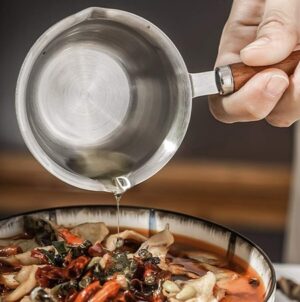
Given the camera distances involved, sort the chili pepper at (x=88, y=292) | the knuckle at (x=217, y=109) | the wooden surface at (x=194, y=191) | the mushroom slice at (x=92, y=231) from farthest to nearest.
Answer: the wooden surface at (x=194, y=191) → the knuckle at (x=217, y=109) → the mushroom slice at (x=92, y=231) → the chili pepper at (x=88, y=292)

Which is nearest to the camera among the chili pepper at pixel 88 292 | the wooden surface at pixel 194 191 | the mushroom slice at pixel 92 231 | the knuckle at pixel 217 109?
the chili pepper at pixel 88 292

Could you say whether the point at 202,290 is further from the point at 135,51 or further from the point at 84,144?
the point at 135,51

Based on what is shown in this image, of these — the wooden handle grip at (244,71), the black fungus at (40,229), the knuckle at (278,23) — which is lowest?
the black fungus at (40,229)

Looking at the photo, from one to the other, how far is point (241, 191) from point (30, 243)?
6.89 feet

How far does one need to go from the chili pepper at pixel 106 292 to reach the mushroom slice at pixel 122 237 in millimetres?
237

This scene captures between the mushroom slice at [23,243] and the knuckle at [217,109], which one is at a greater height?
the knuckle at [217,109]

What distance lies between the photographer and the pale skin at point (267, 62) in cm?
138

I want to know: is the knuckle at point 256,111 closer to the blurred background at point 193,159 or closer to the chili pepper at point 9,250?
the chili pepper at point 9,250

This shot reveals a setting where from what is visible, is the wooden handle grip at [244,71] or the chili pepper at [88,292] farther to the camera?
the wooden handle grip at [244,71]

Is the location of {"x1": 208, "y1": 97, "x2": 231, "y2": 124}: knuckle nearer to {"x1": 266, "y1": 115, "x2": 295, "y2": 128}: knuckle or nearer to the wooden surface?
Result: {"x1": 266, "y1": 115, "x2": 295, "y2": 128}: knuckle

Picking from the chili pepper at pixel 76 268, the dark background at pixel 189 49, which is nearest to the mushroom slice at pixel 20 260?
the chili pepper at pixel 76 268

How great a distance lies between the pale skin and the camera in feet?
4.53

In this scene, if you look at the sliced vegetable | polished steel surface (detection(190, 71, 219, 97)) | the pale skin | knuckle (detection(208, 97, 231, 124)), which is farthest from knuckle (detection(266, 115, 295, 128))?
the sliced vegetable

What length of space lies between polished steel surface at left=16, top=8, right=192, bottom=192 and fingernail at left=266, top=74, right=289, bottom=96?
0.17m
